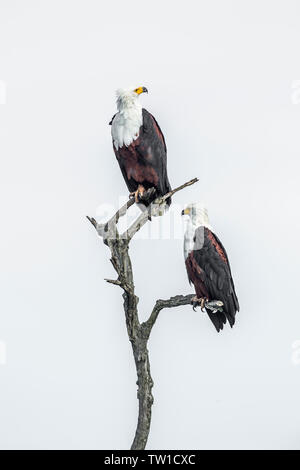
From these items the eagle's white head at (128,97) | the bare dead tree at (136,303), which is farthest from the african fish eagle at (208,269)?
the eagle's white head at (128,97)

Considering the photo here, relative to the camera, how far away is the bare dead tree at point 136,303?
33.6 feet

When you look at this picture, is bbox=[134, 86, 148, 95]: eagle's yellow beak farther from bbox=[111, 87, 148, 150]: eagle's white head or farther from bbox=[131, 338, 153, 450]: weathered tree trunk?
bbox=[131, 338, 153, 450]: weathered tree trunk

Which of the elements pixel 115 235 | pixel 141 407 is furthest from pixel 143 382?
pixel 115 235

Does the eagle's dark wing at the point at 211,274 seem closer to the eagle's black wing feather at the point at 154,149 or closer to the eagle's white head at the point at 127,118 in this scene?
the eagle's black wing feather at the point at 154,149

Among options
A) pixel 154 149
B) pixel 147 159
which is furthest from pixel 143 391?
pixel 154 149

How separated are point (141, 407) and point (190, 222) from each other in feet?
8.62

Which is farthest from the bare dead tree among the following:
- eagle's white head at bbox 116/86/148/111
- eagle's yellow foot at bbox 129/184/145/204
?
eagle's white head at bbox 116/86/148/111

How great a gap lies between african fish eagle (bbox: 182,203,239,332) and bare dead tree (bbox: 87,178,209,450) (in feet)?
0.89

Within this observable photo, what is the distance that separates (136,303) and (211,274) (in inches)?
47.4

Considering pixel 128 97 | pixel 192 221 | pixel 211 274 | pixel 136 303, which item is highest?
pixel 128 97

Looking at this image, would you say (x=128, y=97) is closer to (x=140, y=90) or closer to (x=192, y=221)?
(x=140, y=90)

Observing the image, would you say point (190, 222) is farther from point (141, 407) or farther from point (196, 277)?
point (141, 407)

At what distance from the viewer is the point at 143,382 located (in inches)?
425

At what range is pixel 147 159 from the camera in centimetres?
1116
